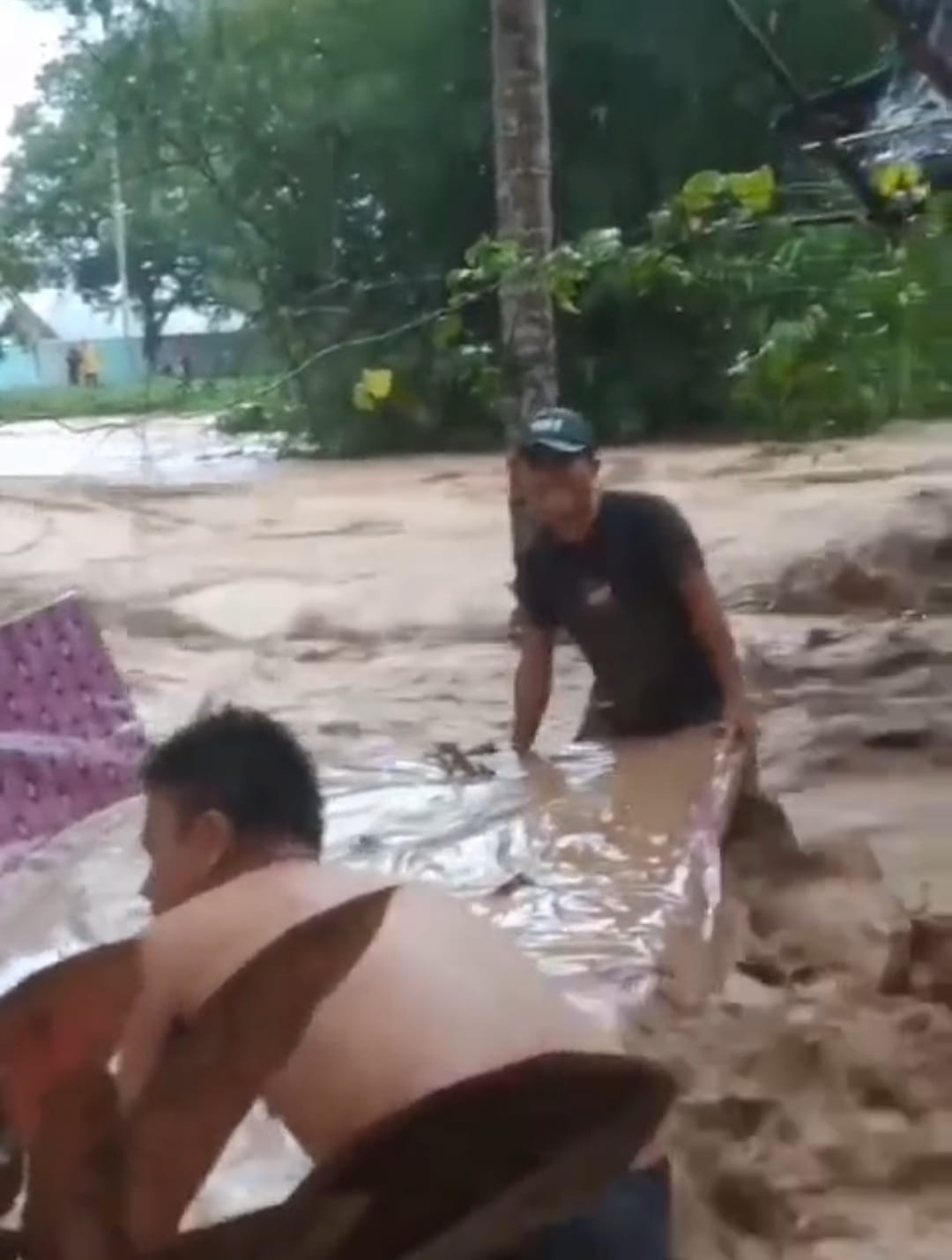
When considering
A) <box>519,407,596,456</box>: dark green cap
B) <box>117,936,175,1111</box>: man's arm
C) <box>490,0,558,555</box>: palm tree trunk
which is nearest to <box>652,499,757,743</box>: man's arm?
<box>519,407,596,456</box>: dark green cap

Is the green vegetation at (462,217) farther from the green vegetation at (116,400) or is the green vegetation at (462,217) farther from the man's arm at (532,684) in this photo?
the man's arm at (532,684)

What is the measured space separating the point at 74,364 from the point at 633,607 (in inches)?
93.3

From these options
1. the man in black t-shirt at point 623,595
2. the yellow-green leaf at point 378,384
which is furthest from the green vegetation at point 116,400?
the man in black t-shirt at point 623,595

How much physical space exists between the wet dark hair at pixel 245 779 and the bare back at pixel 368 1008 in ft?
0.36

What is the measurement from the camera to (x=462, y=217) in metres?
8.21

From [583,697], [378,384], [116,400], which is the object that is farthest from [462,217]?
[378,384]

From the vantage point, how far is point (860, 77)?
6.13 m

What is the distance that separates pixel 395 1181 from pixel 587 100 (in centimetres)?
736

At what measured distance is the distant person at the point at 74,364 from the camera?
5504 mm

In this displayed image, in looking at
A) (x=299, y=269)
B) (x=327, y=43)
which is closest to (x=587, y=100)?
(x=327, y=43)

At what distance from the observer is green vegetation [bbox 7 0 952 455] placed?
4191 mm

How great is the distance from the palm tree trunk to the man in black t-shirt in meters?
1.53

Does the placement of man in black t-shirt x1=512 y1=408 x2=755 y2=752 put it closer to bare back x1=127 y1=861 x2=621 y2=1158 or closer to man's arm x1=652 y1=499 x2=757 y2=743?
man's arm x1=652 y1=499 x2=757 y2=743

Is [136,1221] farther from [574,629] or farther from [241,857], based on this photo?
[574,629]
